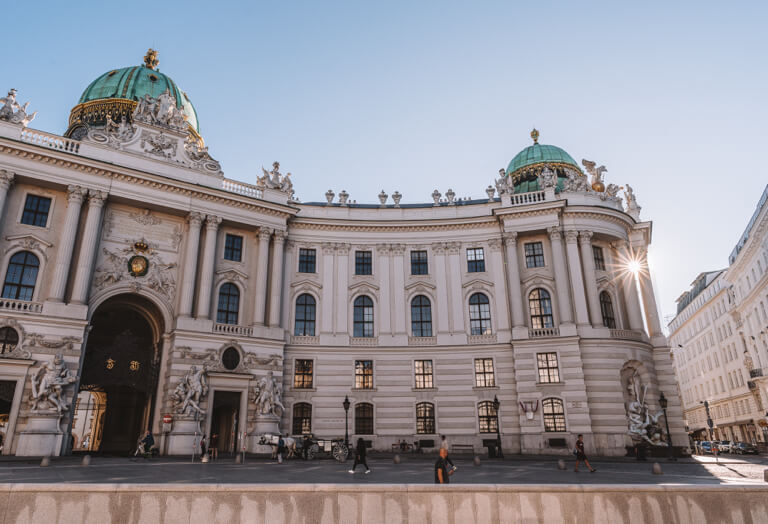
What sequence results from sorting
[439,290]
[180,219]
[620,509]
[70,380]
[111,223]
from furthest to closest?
[439,290]
[180,219]
[111,223]
[70,380]
[620,509]

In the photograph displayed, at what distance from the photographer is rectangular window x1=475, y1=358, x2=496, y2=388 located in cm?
3697

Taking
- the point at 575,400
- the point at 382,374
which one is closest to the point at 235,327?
the point at 382,374

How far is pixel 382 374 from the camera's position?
1479 inches

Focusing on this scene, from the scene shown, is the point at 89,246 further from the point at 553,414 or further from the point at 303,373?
the point at 553,414

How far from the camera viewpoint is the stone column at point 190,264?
Result: 3325 centimetres

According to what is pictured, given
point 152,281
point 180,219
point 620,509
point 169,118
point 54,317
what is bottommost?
point 620,509

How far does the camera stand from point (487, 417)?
36.0 meters

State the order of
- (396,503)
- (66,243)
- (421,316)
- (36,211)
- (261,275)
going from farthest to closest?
(421,316)
(261,275)
(36,211)
(66,243)
(396,503)

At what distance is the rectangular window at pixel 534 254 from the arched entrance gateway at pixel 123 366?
88.4 ft

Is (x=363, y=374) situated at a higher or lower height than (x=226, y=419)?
higher

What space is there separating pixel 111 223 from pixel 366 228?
59.1 ft

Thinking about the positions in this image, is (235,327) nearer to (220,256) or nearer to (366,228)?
(220,256)

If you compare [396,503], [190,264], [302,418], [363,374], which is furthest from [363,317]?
[396,503]

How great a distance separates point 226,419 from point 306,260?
1288cm
